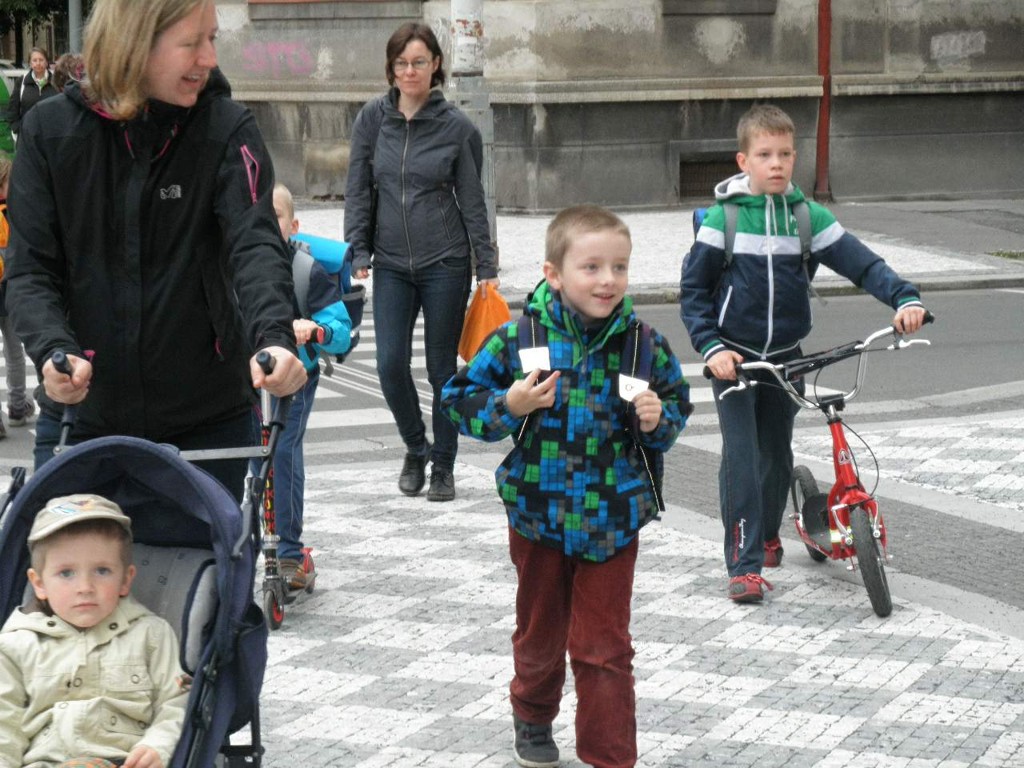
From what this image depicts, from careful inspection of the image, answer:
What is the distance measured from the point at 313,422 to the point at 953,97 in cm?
1534

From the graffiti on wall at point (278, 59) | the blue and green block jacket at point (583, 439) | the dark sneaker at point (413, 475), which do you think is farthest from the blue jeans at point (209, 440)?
the graffiti on wall at point (278, 59)

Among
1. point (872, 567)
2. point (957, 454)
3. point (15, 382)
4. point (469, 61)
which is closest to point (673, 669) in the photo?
point (872, 567)

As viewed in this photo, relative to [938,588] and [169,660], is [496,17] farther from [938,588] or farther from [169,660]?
[169,660]

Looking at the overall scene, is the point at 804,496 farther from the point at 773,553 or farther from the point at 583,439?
the point at 583,439

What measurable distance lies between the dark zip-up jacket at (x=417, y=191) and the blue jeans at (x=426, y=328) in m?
0.08

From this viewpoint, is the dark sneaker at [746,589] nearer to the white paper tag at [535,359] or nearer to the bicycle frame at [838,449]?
the bicycle frame at [838,449]

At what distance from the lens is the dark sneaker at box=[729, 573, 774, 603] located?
22.1 ft

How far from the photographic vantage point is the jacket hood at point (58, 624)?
380 centimetres

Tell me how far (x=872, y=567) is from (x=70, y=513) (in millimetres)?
3560

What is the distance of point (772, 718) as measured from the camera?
17.8 ft

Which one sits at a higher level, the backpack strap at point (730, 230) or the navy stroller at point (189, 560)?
the backpack strap at point (730, 230)

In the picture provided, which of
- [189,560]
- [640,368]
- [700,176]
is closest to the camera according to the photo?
[189,560]

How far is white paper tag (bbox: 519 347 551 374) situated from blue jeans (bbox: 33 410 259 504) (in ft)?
2.79

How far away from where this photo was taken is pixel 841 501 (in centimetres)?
686
